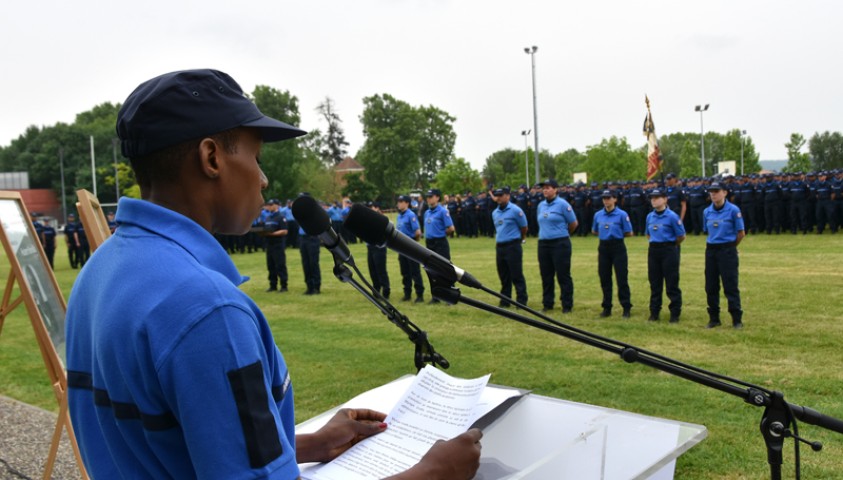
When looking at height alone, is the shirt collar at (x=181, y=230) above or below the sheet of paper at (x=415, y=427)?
above

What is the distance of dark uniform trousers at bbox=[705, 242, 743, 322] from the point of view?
912 cm

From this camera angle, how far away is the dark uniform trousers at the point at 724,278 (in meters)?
9.12

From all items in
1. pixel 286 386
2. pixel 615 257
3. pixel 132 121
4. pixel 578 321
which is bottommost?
pixel 578 321

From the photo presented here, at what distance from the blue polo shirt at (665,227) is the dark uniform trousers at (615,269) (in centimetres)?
65

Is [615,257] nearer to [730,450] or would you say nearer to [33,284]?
[730,450]

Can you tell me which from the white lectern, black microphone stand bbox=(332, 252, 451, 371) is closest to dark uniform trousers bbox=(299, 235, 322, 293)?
the white lectern

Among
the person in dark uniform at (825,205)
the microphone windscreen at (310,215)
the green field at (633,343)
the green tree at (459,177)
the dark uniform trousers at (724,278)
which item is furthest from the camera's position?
the green tree at (459,177)

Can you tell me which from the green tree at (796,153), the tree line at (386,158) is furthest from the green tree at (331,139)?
the green tree at (796,153)

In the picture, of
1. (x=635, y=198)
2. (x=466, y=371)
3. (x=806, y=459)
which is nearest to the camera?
(x=806, y=459)

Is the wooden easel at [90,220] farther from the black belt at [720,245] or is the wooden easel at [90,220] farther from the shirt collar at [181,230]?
the black belt at [720,245]

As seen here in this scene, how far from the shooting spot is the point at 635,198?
2258cm

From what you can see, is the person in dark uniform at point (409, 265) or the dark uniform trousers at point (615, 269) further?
the person in dark uniform at point (409, 265)

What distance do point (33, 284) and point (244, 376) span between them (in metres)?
3.80

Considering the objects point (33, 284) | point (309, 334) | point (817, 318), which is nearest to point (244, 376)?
point (33, 284)
